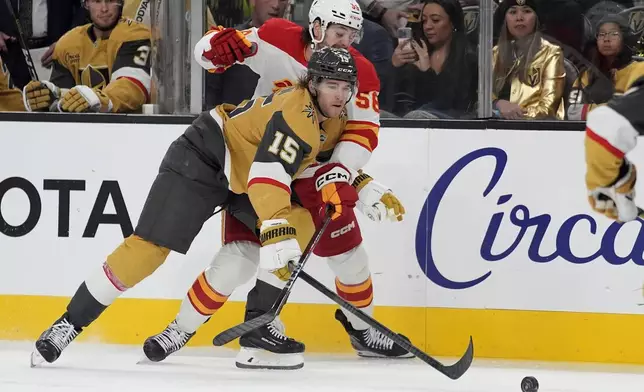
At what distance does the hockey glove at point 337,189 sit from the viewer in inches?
148

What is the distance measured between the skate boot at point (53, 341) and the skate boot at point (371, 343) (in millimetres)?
952

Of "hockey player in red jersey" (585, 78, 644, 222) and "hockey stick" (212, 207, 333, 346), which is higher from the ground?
"hockey player in red jersey" (585, 78, 644, 222)

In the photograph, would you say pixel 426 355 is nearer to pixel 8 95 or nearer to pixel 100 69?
A: pixel 100 69

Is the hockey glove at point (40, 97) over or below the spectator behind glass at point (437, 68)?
below

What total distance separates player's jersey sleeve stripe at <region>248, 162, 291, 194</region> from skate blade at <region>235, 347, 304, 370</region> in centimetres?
67

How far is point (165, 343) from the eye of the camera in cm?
394

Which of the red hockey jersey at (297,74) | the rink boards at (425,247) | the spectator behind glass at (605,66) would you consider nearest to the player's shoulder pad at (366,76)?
the red hockey jersey at (297,74)

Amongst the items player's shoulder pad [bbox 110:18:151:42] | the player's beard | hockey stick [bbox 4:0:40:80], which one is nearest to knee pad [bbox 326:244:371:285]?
player's shoulder pad [bbox 110:18:151:42]

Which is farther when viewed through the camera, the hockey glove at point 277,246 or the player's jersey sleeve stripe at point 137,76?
the player's jersey sleeve stripe at point 137,76

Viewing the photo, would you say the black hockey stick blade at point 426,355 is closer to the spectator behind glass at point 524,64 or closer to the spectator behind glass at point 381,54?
the spectator behind glass at point 381,54

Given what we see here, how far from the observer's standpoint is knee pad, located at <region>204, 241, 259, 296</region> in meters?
3.91

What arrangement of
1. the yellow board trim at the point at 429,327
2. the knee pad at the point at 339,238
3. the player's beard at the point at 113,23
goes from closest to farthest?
1. the knee pad at the point at 339,238
2. the yellow board trim at the point at 429,327
3. the player's beard at the point at 113,23

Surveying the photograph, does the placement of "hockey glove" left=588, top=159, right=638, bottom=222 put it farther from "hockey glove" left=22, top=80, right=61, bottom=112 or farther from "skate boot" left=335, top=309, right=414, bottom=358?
"hockey glove" left=22, top=80, right=61, bottom=112

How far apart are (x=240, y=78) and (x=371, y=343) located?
42.4 inches
